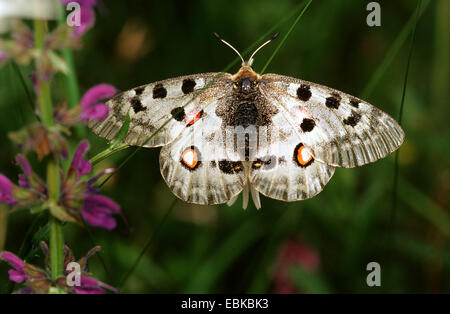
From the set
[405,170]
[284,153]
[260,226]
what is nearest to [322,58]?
[405,170]

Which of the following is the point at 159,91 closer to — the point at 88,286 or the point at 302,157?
the point at 302,157

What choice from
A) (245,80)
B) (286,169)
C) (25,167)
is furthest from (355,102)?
(25,167)

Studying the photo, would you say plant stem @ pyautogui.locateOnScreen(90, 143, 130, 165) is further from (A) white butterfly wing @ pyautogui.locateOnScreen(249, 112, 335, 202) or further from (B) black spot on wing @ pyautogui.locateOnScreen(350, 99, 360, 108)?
(B) black spot on wing @ pyautogui.locateOnScreen(350, 99, 360, 108)

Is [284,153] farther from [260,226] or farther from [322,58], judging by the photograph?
[322,58]

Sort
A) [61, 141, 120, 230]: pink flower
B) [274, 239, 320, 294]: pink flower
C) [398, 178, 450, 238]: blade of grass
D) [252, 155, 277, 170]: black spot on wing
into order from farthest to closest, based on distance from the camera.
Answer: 1. [398, 178, 450, 238]: blade of grass
2. [274, 239, 320, 294]: pink flower
3. [252, 155, 277, 170]: black spot on wing
4. [61, 141, 120, 230]: pink flower

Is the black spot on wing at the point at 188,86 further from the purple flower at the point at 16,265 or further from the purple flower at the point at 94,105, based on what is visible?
the purple flower at the point at 16,265

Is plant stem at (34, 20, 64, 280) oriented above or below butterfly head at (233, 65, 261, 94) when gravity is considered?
below

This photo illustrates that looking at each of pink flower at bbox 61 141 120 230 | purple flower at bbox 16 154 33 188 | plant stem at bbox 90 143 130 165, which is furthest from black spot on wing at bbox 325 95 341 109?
purple flower at bbox 16 154 33 188
